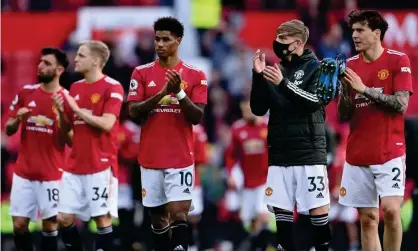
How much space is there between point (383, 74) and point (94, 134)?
331cm

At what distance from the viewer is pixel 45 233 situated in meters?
13.7

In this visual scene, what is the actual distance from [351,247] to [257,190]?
2.38m

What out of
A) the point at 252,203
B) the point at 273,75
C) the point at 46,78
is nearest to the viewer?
the point at 273,75

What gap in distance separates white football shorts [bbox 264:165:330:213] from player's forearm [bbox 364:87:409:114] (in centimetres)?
81

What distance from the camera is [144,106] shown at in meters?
11.9

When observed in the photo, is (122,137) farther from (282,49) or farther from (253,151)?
(282,49)

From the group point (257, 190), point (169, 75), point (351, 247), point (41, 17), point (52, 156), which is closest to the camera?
point (169, 75)

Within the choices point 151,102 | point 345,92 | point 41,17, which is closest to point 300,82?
point 345,92

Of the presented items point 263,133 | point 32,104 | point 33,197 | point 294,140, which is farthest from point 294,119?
point 263,133

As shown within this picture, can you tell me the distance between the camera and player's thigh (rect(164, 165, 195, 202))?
12.0 metres

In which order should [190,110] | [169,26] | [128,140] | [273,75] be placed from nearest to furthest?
[273,75], [190,110], [169,26], [128,140]

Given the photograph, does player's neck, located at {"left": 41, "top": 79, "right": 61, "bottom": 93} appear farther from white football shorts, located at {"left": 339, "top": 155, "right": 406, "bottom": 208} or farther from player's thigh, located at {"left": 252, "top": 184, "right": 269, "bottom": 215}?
player's thigh, located at {"left": 252, "top": 184, "right": 269, "bottom": 215}

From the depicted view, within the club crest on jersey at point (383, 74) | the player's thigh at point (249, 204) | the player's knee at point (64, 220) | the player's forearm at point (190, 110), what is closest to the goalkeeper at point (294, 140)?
the player's forearm at point (190, 110)

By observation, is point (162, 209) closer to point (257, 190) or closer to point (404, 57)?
point (404, 57)
